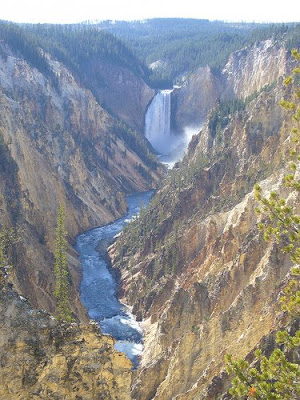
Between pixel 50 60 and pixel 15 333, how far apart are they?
315ft

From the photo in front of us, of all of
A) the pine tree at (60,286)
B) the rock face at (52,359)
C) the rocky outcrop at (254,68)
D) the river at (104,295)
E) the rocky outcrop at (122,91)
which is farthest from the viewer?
the rocky outcrop at (122,91)

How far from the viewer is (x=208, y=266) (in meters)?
40.3

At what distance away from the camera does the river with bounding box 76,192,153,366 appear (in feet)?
128

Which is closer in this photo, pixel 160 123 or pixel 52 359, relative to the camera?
pixel 52 359

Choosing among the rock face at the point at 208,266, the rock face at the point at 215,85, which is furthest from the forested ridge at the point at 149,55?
the rock face at the point at 208,266

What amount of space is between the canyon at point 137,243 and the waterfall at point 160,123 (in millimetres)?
15452

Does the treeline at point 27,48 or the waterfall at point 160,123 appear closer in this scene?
the treeline at point 27,48

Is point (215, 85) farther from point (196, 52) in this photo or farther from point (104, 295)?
point (104, 295)

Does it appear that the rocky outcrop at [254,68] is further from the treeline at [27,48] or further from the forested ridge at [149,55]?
the treeline at [27,48]

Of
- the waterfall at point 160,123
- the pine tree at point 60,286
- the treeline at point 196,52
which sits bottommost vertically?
the waterfall at point 160,123

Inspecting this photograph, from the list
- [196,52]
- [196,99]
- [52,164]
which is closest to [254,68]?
[196,99]

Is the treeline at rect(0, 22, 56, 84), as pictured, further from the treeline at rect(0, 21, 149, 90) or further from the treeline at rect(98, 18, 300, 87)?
the treeline at rect(98, 18, 300, 87)

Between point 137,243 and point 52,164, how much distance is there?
63.3ft

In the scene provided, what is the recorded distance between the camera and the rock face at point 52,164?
1721 inches
